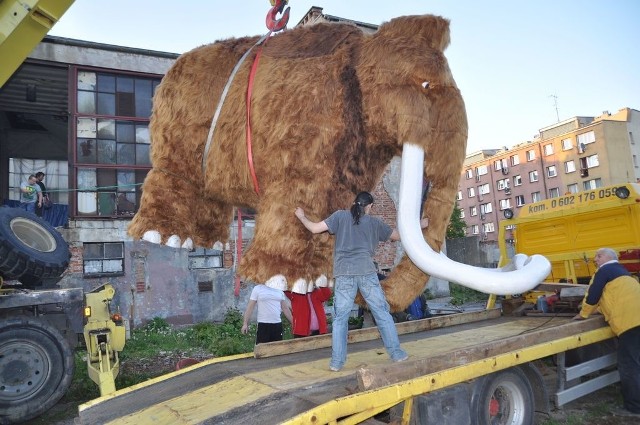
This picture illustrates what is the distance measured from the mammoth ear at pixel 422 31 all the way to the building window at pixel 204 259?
30.3 ft

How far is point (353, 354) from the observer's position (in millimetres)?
3703

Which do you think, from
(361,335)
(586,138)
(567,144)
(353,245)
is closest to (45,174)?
(361,335)

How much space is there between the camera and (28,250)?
17.0 feet

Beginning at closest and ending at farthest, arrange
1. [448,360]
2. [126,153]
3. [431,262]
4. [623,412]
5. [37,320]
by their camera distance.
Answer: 1. [431,262]
2. [448,360]
3. [623,412]
4. [37,320]
5. [126,153]

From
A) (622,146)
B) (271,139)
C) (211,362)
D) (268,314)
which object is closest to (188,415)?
(211,362)

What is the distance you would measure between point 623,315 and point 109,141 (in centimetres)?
1009

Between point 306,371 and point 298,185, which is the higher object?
point 298,185

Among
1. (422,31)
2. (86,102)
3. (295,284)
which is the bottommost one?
(295,284)

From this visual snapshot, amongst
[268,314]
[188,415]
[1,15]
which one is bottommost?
[188,415]

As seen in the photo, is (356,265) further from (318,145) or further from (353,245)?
(318,145)

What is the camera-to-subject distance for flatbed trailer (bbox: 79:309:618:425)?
2.45 m

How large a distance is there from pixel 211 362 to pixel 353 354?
107cm

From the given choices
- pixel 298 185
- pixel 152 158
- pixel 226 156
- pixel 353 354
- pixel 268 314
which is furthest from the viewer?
pixel 268 314

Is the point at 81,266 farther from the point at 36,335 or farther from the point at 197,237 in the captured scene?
the point at 197,237
